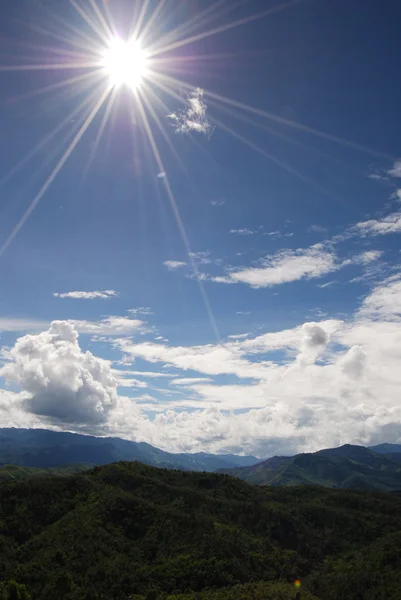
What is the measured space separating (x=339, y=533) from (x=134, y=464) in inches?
3477

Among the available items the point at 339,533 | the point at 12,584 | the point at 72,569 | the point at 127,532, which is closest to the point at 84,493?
the point at 127,532

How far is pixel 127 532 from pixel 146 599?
110 ft

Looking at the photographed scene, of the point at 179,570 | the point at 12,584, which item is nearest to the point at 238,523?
the point at 179,570

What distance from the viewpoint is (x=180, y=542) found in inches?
4535

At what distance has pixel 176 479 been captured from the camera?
184375 mm

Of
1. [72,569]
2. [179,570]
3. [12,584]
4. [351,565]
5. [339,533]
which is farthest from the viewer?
[339,533]

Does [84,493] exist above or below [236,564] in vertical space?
above

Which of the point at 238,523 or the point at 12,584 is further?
the point at 238,523

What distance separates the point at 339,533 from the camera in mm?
151125

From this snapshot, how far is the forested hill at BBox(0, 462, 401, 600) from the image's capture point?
9419cm

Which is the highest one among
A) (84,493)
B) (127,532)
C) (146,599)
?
(84,493)

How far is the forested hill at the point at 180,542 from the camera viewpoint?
3708 inches

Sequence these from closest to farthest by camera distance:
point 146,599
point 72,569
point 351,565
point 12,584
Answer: point 12,584 < point 146,599 < point 72,569 < point 351,565

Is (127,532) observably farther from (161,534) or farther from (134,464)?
(134,464)
